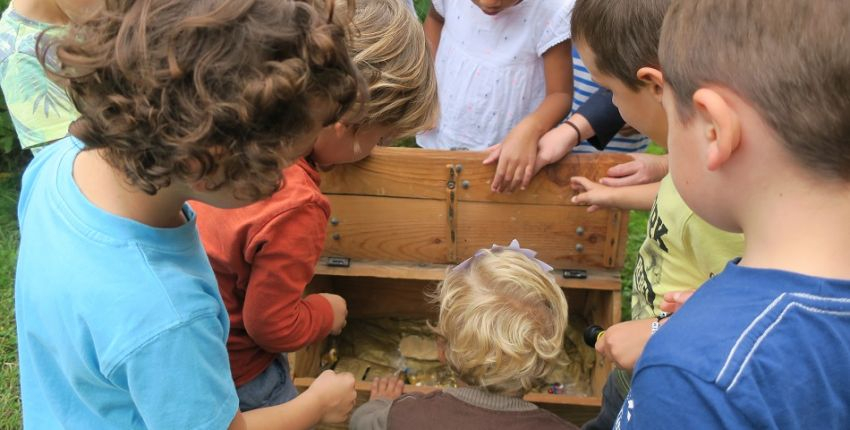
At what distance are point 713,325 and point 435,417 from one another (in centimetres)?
90

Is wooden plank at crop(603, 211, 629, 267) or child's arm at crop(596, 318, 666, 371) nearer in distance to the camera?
child's arm at crop(596, 318, 666, 371)

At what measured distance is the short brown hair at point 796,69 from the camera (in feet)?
2.85

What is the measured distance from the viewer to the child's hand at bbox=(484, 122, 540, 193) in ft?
6.98

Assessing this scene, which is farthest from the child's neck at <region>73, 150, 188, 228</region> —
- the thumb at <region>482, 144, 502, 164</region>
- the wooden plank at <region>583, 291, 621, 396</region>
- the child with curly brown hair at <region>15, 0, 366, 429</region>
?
the wooden plank at <region>583, 291, 621, 396</region>

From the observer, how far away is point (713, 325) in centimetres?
92

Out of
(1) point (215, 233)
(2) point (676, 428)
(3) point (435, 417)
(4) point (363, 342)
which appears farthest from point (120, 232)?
(4) point (363, 342)

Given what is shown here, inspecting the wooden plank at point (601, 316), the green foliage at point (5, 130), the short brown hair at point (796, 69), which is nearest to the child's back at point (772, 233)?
the short brown hair at point (796, 69)

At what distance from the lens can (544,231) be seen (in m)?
2.32

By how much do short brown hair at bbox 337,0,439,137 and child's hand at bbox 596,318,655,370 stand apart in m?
0.69

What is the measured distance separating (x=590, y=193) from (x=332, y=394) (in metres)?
0.98

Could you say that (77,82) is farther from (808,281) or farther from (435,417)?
(435,417)

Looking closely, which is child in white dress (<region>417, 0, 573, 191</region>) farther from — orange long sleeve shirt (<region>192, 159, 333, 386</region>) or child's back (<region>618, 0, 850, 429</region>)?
child's back (<region>618, 0, 850, 429</region>)

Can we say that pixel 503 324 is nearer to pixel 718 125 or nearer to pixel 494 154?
pixel 494 154

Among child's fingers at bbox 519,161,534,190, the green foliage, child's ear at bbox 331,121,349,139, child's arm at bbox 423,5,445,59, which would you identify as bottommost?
the green foliage
